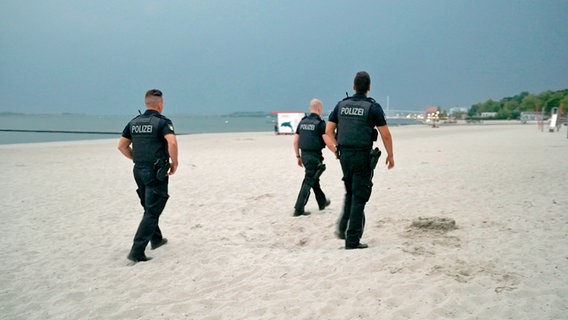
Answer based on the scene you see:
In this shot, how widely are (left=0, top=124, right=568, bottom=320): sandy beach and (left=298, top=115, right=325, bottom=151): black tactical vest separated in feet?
4.11

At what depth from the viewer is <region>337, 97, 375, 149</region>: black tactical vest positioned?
4883 millimetres

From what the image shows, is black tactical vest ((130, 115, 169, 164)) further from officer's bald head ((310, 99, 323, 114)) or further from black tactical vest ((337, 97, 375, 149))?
officer's bald head ((310, 99, 323, 114))

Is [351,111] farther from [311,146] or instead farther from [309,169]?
[309,169]

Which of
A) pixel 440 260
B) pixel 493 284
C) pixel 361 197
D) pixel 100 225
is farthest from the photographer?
pixel 100 225

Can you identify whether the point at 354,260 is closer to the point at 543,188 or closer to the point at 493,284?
the point at 493,284

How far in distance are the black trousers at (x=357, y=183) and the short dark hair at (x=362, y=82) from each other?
2.53ft

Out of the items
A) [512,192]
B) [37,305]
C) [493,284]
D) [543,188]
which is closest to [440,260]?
[493,284]

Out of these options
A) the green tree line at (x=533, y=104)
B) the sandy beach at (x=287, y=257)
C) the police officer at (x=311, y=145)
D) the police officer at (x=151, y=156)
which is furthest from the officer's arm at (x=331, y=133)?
the green tree line at (x=533, y=104)

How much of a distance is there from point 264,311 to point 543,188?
7.96 m

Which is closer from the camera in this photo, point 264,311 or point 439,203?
point 264,311

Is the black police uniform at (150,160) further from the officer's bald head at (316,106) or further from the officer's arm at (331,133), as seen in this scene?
the officer's bald head at (316,106)

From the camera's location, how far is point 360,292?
3812 mm

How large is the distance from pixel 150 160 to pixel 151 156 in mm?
50

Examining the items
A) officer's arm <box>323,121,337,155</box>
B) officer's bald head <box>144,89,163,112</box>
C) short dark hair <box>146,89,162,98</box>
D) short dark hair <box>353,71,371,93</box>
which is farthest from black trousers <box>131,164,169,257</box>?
short dark hair <box>353,71,371,93</box>
